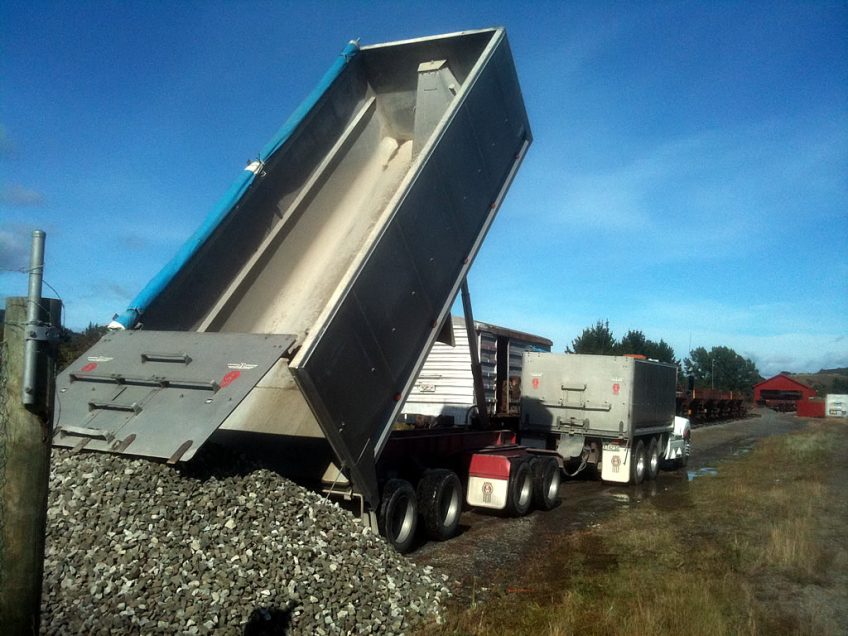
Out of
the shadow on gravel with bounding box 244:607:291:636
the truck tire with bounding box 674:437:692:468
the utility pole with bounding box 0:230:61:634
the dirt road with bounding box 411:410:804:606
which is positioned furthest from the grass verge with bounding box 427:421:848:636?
the truck tire with bounding box 674:437:692:468

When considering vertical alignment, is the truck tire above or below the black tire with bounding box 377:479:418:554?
below

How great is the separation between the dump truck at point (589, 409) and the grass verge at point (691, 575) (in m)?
1.91

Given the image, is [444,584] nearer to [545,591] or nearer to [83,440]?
[545,591]

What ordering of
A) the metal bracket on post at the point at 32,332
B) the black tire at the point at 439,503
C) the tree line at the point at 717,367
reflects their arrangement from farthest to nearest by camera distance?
the tree line at the point at 717,367, the black tire at the point at 439,503, the metal bracket on post at the point at 32,332

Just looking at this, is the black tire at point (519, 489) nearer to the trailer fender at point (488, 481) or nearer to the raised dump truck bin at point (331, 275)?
the trailer fender at point (488, 481)

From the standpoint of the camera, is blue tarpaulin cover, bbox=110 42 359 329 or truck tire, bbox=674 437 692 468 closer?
blue tarpaulin cover, bbox=110 42 359 329

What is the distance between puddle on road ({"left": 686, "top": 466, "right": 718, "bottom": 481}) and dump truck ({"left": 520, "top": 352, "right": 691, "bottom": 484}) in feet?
7.45

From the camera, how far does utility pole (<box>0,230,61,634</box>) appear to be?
2.70 m

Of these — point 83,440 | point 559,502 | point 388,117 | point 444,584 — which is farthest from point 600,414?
point 83,440

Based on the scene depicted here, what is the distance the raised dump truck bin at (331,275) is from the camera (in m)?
5.62

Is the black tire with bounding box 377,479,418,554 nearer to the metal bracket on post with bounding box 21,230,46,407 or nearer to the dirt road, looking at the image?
the dirt road

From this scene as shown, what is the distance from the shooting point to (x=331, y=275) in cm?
795

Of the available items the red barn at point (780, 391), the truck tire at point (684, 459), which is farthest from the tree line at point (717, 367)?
the truck tire at point (684, 459)

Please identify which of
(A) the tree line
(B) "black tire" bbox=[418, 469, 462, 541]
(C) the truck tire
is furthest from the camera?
(A) the tree line
